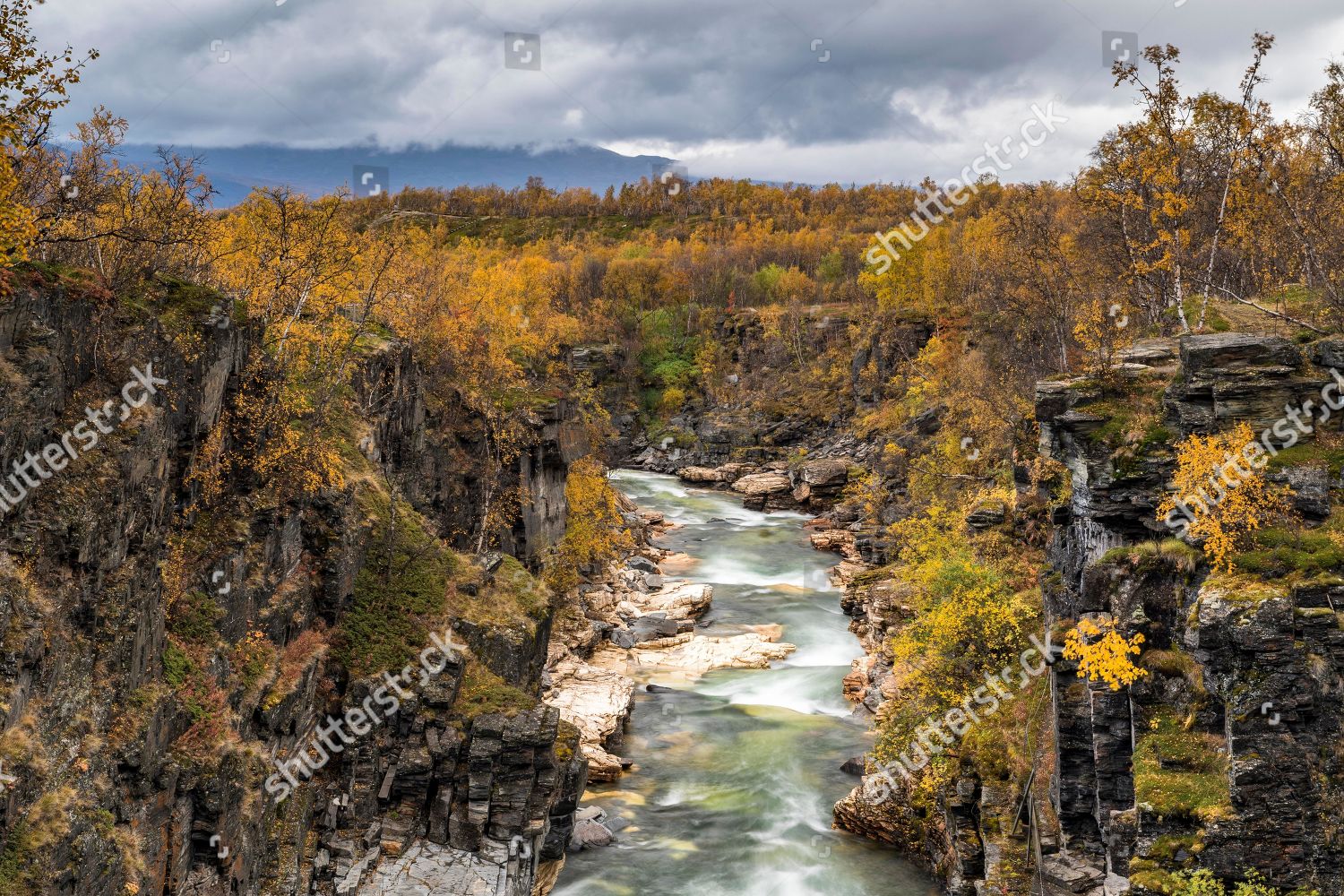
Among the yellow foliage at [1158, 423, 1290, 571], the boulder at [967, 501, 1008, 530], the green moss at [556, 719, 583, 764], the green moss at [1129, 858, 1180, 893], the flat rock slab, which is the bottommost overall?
the flat rock slab

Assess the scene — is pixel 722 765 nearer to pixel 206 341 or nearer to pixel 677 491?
pixel 206 341

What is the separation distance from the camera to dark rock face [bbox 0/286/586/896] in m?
16.6

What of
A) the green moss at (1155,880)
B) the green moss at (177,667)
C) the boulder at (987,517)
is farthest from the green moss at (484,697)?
the boulder at (987,517)

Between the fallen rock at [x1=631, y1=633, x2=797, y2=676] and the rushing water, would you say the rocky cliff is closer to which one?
the rushing water

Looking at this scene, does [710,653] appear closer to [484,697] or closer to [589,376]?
[484,697]

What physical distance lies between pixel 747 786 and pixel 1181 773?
17.4 m

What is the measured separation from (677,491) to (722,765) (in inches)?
2224

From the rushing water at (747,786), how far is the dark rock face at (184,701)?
13.8 ft

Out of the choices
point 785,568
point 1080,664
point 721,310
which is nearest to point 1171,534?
point 1080,664

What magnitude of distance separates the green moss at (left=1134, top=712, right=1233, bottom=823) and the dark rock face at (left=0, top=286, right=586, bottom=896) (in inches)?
591

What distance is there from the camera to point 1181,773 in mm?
19656

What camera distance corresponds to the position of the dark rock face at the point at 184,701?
16.6 meters

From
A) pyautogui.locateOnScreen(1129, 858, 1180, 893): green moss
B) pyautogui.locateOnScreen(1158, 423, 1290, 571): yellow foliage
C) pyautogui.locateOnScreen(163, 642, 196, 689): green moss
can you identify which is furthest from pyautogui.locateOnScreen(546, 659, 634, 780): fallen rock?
pyautogui.locateOnScreen(1158, 423, 1290, 571): yellow foliage

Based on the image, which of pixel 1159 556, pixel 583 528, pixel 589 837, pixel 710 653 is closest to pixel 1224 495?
pixel 1159 556
